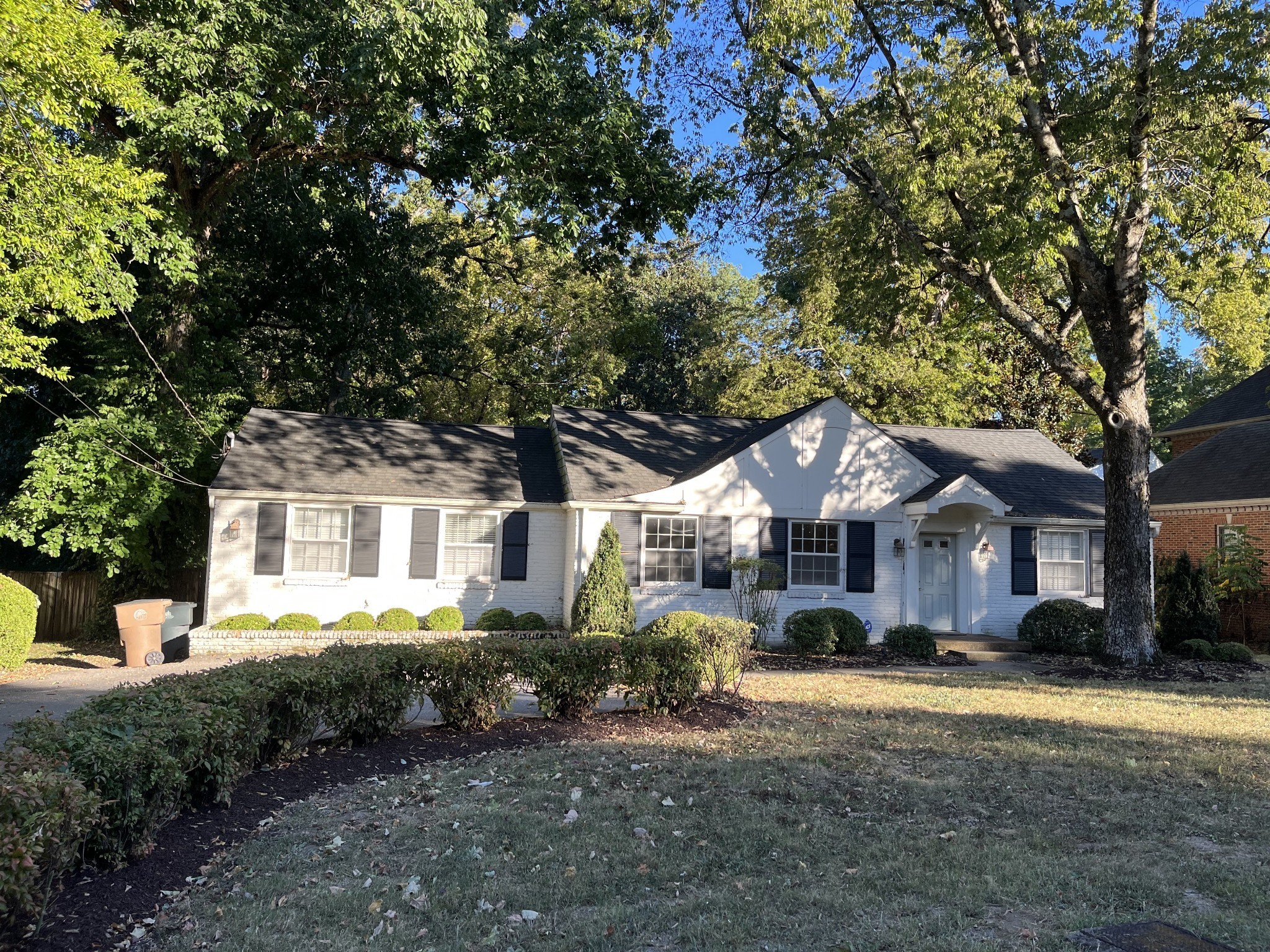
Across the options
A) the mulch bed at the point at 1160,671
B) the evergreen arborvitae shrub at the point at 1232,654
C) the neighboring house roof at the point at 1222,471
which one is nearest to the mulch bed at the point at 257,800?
the mulch bed at the point at 1160,671

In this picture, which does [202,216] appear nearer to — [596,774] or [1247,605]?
[596,774]

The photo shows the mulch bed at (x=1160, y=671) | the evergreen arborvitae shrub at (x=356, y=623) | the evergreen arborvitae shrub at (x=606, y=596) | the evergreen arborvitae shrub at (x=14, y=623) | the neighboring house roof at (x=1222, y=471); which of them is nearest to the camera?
the evergreen arborvitae shrub at (x=14, y=623)

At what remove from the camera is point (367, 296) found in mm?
21953

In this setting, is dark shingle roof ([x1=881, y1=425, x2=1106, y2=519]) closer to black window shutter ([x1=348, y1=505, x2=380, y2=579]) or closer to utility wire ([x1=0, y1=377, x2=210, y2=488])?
black window shutter ([x1=348, y1=505, x2=380, y2=579])

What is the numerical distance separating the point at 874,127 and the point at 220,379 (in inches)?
543

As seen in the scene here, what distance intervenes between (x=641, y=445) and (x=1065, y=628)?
951cm

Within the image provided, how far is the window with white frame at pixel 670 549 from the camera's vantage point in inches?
700

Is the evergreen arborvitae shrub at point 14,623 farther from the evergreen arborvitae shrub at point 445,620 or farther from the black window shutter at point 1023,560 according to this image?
the black window shutter at point 1023,560

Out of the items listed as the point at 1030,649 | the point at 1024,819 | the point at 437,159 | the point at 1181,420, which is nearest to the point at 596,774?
the point at 1024,819

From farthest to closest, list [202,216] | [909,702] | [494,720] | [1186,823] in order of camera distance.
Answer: [202,216]
[909,702]
[494,720]
[1186,823]

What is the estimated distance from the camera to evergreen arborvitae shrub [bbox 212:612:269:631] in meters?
16.3

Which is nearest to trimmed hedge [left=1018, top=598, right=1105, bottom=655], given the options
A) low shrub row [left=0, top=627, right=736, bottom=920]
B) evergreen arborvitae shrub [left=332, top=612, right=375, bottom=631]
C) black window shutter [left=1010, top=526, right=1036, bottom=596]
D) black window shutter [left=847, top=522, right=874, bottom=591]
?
black window shutter [left=1010, top=526, right=1036, bottom=596]

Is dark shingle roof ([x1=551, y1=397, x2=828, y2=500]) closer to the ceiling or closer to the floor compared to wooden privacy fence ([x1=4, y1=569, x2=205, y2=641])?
closer to the ceiling

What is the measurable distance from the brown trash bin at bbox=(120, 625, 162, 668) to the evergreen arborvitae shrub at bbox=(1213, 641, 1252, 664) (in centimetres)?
1873
